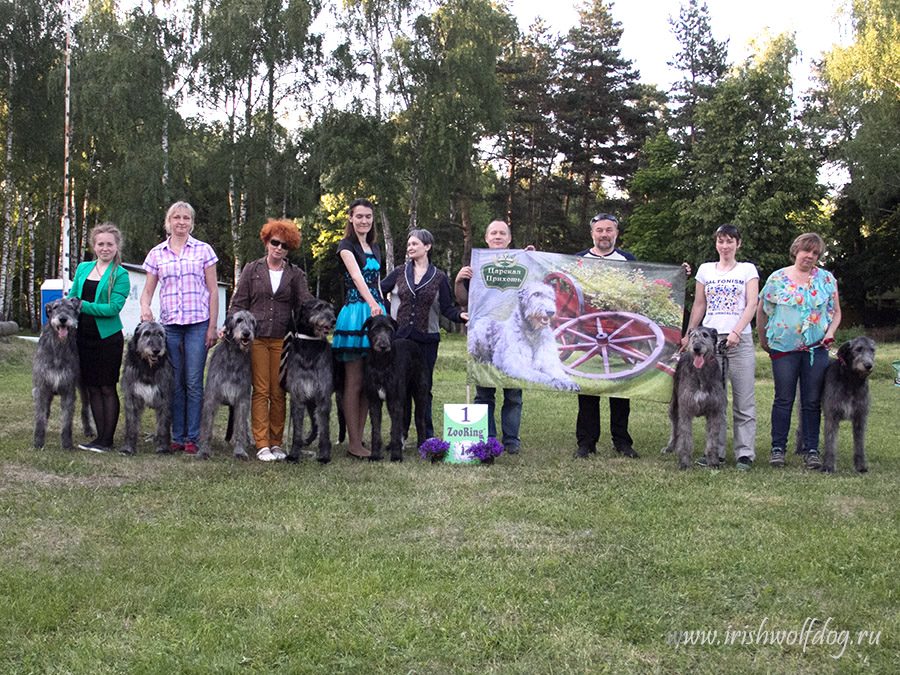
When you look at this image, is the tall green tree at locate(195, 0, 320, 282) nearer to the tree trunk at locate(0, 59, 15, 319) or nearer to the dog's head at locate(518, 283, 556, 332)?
the tree trunk at locate(0, 59, 15, 319)

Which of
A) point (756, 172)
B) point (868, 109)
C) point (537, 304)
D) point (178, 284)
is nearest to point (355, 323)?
point (178, 284)

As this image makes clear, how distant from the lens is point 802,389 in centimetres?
715

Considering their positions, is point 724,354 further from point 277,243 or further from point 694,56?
point 694,56

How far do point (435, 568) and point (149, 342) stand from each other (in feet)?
13.1

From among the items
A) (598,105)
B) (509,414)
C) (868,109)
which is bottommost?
(509,414)

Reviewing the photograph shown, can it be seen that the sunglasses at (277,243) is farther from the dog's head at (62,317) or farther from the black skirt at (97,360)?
the dog's head at (62,317)

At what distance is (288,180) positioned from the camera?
99.1 feet

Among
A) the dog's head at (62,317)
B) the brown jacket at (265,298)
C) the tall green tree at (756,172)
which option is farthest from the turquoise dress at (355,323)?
the tall green tree at (756,172)

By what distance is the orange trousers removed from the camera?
6.89m

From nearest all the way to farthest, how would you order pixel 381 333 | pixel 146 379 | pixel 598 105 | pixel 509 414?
pixel 381 333, pixel 146 379, pixel 509 414, pixel 598 105

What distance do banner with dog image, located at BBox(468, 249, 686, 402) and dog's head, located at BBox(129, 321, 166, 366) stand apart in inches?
117

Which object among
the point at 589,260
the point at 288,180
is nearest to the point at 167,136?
the point at 288,180
